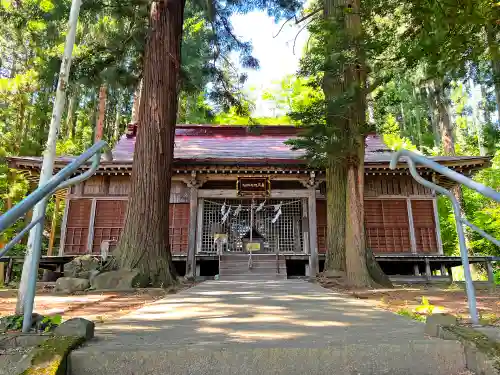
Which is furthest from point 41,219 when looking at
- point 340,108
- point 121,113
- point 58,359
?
point 121,113

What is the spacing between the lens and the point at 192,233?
34.2ft

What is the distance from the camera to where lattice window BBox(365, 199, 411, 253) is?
36.9 ft

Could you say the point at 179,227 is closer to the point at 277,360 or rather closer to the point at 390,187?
the point at 390,187

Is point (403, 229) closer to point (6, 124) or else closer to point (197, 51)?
point (197, 51)

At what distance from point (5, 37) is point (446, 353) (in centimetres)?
2111

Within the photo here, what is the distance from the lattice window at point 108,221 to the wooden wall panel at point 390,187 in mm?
8048

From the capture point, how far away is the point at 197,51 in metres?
18.5

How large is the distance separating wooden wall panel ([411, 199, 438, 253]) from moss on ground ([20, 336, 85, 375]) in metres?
11.5

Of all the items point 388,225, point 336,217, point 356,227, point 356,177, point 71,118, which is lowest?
point 356,227

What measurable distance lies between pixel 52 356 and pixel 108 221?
1053cm

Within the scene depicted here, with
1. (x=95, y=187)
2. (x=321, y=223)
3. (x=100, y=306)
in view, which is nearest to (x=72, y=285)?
(x=100, y=306)

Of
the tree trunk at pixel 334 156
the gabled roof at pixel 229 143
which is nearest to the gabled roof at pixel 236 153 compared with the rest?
the gabled roof at pixel 229 143

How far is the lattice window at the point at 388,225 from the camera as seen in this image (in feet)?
36.9

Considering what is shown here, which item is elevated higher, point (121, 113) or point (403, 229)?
point (121, 113)
